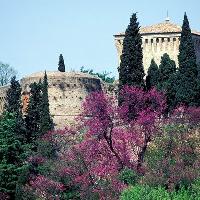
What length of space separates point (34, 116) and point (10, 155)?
5.37m

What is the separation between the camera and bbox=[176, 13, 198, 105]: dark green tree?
130 feet

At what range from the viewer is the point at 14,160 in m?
39.2

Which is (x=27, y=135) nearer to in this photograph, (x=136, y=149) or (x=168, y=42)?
(x=136, y=149)

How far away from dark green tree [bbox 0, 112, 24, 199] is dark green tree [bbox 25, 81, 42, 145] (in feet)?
8.82

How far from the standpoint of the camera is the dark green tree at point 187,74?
1564 inches

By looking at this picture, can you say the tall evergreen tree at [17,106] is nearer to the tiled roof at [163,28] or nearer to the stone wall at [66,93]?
the stone wall at [66,93]

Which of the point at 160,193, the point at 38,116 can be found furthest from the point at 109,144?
the point at 38,116

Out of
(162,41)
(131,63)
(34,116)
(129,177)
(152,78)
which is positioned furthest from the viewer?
(162,41)

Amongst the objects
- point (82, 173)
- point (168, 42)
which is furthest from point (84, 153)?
point (168, 42)

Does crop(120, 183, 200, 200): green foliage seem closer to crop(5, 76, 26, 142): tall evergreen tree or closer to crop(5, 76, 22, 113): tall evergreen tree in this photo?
crop(5, 76, 26, 142): tall evergreen tree

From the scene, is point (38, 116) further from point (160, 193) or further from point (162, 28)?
point (160, 193)

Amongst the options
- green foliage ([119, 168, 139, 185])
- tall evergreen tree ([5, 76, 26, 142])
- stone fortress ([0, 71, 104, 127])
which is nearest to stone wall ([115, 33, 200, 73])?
stone fortress ([0, 71, 104, 127])

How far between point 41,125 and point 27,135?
2.15 m

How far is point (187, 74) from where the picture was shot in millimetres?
40531
